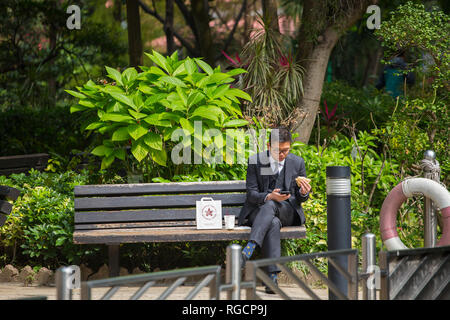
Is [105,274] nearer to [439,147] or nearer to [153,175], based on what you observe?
[153,175]

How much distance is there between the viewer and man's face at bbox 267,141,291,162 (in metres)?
6.28

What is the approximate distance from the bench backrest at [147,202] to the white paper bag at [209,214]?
0.18 metres

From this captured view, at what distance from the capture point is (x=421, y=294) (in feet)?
14.7

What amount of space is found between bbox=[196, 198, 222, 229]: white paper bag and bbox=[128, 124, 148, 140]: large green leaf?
0.89 metres

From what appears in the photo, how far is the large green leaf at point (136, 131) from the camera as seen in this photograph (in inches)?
255

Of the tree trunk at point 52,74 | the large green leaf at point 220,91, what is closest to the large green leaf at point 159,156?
the large green leaf at point 220,91

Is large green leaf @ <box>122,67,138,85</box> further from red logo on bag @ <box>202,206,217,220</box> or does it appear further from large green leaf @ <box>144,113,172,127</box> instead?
red logo on bag @ <box>202,206,217,220</box>

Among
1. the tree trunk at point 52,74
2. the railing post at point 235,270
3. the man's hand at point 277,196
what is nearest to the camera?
the railing post at point 235,270

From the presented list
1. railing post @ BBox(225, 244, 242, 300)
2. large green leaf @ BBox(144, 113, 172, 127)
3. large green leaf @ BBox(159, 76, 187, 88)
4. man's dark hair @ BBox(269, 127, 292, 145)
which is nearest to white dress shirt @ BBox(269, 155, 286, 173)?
man's dark hair @ BBox(269, 127, 292, 145)

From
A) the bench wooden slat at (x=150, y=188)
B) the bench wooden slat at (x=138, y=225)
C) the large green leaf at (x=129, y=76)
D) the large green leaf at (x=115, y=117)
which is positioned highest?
the large green leaf at (x=129, y=76)

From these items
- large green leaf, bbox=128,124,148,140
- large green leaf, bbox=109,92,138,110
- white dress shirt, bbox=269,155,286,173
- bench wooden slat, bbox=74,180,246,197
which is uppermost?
large green leaf, bbox=109,92,138,110

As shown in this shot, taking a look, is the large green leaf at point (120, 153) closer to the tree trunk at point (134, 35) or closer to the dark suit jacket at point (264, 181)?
the dark suit jacket at point (264, 181)

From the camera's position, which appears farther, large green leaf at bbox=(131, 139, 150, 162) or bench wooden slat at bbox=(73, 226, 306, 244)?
large green leaf at bbox=(131, 139, 150, 162)
